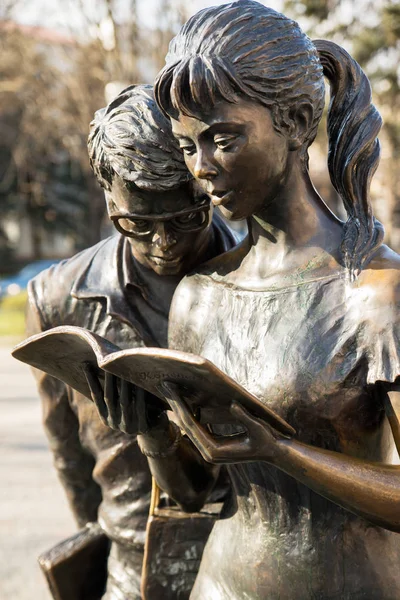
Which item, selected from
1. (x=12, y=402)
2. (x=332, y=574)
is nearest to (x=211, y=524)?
(x=332, y=574)

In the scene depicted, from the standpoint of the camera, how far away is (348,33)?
1900 centimetres

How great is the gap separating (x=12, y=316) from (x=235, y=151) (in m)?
18.3

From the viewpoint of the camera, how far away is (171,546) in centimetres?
254

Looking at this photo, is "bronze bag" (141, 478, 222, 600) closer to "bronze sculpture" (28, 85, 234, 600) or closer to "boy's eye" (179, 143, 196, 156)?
"bronze sculpture" (28, 85, 234, 600)

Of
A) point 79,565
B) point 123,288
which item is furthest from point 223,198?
point 79,565

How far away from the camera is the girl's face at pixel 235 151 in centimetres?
179

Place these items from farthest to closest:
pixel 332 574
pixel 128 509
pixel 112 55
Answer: pixel 112 55, pixel 128 509, pixel 332 574

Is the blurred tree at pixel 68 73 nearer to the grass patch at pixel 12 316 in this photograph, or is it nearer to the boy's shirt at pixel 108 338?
the grass patch at pixel 12 316

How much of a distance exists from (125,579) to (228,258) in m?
1.37

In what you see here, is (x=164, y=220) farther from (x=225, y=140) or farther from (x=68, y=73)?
(x=68, y=73)

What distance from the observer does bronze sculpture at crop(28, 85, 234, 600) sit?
93.0 inches

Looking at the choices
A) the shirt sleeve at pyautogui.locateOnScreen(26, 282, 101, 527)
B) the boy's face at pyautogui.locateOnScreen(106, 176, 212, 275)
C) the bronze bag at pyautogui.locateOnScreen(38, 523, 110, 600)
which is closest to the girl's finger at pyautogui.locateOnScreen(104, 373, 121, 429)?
the boy's face at pyautogui.locateOnScreen(106, 176, 212, 275)

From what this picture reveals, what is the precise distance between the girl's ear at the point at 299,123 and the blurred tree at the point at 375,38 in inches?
656

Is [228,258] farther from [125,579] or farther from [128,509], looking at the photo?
[125,579]
